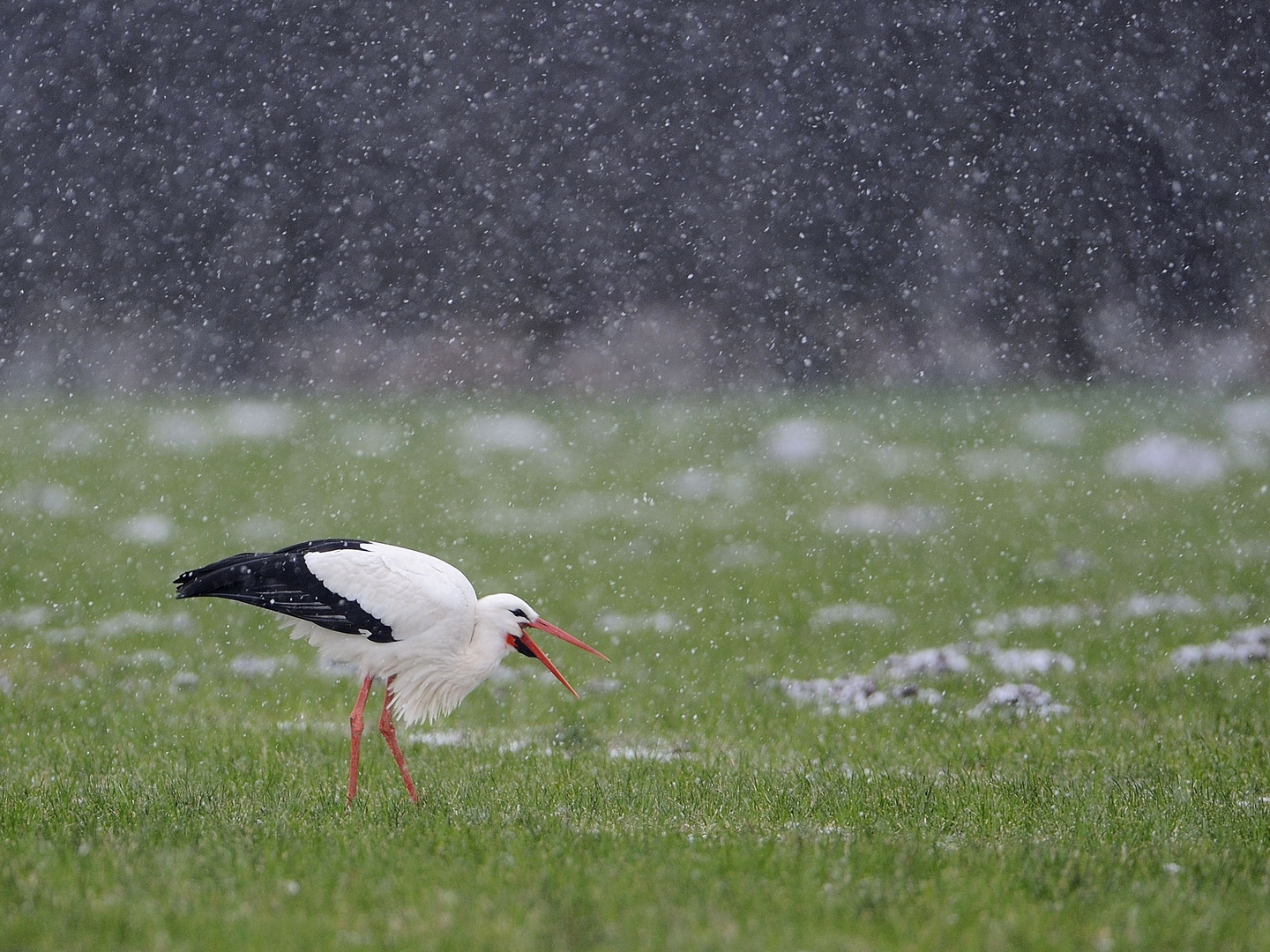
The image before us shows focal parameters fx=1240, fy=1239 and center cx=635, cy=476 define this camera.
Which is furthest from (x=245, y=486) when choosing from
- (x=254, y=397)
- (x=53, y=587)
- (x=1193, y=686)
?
(x=1193, y=686)

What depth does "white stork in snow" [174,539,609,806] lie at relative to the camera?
A: 7090 mm

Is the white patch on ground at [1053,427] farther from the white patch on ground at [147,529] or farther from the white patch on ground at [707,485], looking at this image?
the white patch on ground at [147,529]

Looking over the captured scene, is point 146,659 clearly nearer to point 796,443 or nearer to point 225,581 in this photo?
point 225,581

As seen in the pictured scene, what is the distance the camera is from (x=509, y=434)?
77.4 ft

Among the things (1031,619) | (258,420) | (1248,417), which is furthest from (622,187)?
(1031,619)

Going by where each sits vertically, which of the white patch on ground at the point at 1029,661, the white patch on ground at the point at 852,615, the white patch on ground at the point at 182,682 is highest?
the white patch on ground at the point at 852,615

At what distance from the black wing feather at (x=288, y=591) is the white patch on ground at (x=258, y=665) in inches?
195

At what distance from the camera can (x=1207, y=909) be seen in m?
4.66

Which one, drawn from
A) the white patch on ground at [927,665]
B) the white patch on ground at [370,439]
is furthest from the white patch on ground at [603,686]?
the white patch on ground at [370,439]

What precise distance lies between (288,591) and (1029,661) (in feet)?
24.8

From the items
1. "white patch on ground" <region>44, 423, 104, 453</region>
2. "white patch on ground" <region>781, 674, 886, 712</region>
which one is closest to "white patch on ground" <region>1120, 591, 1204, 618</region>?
"white patch on ground" <region>781, 674, 886, 712</region>

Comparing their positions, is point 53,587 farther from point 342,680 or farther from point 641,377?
point 641,377

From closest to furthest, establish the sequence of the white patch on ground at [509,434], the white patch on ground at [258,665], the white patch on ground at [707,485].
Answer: the white patch on ground at [258,665] → the white patch on ground at [707,485] → the white patch on ground at [509,434]

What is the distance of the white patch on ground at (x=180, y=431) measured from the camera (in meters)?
22.0
